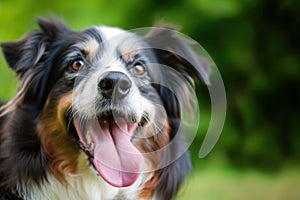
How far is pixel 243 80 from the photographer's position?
669 centimetres

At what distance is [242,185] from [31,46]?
3.20 metres

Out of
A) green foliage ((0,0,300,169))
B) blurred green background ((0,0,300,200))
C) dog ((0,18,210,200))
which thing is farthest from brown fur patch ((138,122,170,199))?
green foliage ((0,0,300,169))

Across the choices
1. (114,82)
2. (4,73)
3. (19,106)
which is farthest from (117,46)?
(4,73)

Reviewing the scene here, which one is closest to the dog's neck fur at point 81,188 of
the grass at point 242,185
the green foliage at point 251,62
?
the grass at point 242,185

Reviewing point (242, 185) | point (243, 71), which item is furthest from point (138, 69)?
point (243, 71)

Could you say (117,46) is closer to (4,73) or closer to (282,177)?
(4,73)

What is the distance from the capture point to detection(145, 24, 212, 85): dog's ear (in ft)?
12.1

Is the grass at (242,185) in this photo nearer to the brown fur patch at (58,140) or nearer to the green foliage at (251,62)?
the green foliage at (251,62)

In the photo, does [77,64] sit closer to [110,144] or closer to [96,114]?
[96,114]

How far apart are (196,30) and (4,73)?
197 centimetres

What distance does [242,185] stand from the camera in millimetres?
6199

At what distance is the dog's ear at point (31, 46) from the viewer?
3.57 metres

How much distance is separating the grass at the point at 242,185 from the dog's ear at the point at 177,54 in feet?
6.93

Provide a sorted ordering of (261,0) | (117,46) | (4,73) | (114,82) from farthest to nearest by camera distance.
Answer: (261,0), (4,73), (117,46), (114,82)
